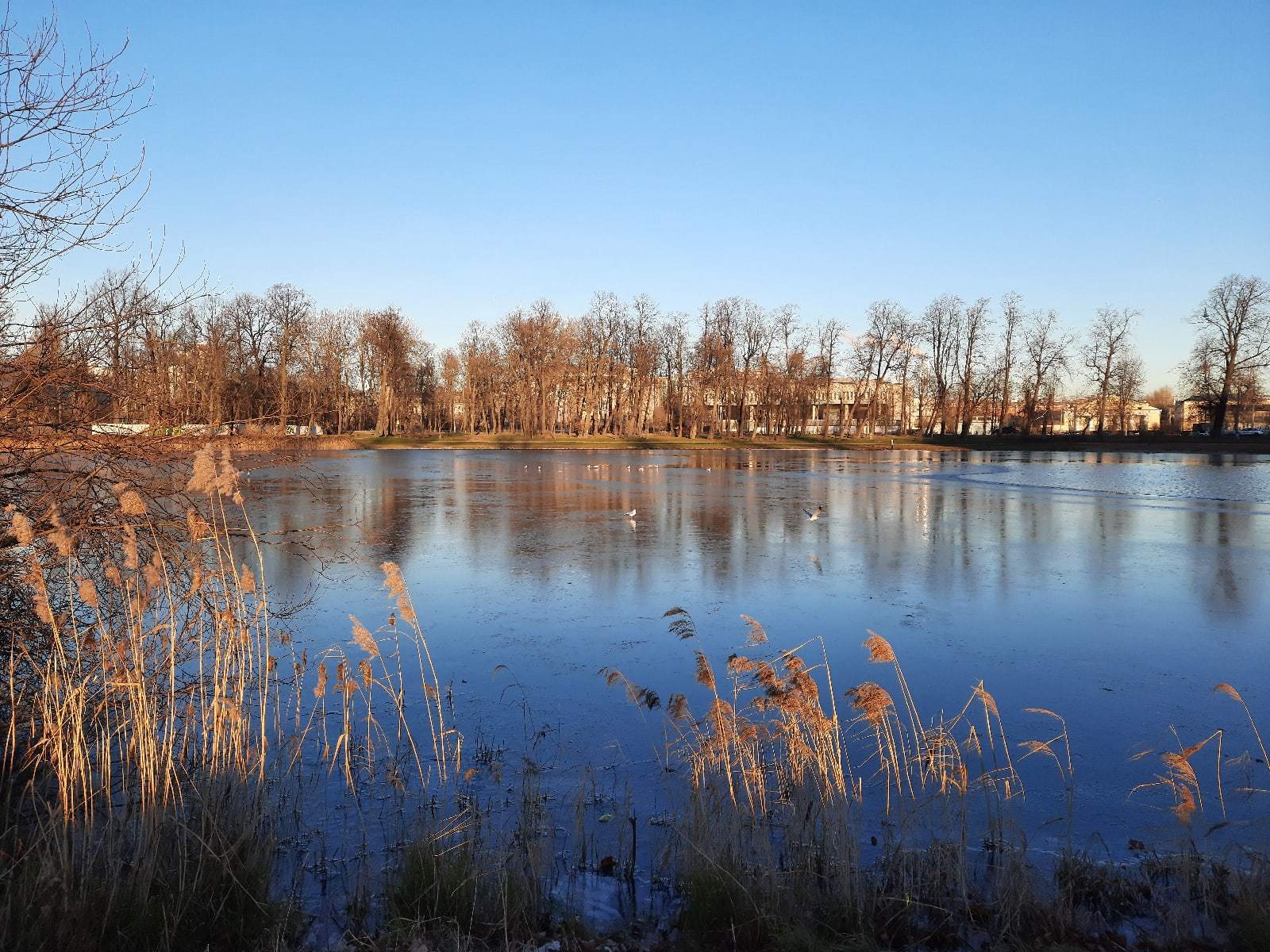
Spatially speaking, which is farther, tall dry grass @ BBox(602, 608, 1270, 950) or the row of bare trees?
the row of bare trees

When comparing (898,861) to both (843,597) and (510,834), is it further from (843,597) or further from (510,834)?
(843,597)

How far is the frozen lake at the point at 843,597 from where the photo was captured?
720cm

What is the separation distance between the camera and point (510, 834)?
489 cm

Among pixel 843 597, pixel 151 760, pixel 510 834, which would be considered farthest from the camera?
pixel 843 597

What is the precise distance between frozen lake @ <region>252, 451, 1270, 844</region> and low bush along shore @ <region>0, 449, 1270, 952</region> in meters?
0.56

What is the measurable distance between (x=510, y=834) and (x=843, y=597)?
803cm

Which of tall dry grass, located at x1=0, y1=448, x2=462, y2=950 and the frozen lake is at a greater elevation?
tall dry grass, located at x1=0, y1=448, x2=462, y2=950

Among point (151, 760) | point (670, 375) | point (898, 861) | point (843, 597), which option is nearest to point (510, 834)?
point (151, 760)

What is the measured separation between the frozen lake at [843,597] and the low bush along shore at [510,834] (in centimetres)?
56

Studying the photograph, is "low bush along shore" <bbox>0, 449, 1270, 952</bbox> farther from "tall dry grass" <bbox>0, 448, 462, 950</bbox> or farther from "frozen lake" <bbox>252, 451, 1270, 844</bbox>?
"frozen lake" <bbox>252, 451, 1270, 844</bbox>

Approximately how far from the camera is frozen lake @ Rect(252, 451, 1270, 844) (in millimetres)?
7199

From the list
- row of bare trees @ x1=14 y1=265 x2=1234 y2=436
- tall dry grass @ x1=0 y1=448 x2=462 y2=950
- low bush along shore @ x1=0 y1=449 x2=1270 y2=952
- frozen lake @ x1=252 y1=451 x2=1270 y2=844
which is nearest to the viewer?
tall dry grass @ x1=0 y1=448 x2=462 y2=950

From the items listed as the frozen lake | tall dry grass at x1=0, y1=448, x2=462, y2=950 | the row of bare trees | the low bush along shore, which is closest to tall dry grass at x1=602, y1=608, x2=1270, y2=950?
the low bush along shore

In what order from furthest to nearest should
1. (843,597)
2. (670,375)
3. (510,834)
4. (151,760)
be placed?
1. (670,375)
2. (843,597)
3. (510,834)
4. (151,760)
